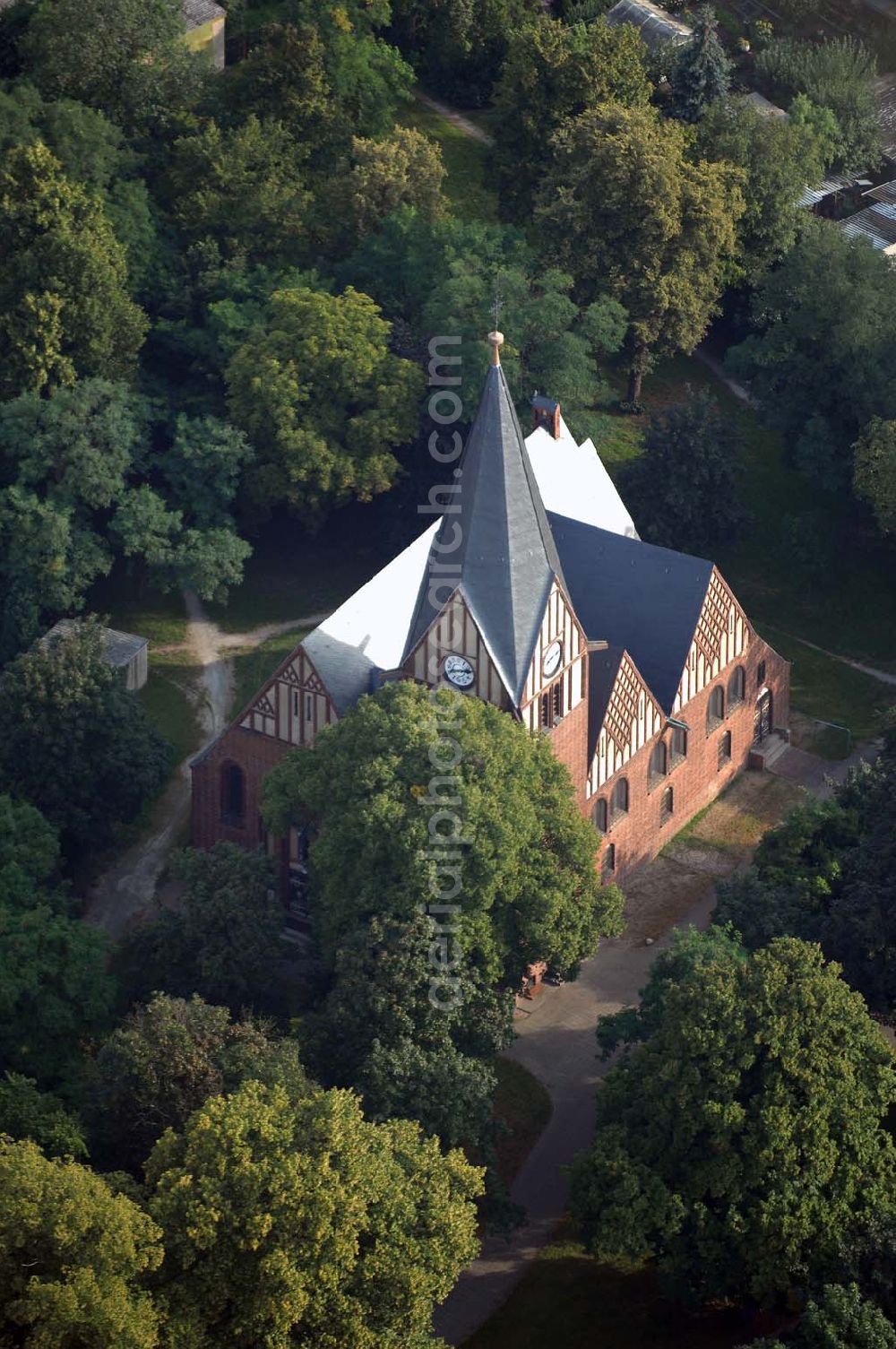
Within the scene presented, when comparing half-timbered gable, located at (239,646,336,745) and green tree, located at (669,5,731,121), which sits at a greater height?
green tree, located at (669,5,731,121)

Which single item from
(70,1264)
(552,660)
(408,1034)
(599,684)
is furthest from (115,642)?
(70,1264)

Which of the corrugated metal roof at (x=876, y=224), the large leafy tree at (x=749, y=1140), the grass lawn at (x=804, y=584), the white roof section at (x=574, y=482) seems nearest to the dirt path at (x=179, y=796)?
the white roof section at (x=574, y=482)

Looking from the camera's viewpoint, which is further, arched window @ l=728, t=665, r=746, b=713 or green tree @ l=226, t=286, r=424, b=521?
green tree @ l=226, t=286, r=424, b=521

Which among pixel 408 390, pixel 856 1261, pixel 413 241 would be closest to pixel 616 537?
pixel 408 390

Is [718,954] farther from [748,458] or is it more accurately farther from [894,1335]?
[748,458]

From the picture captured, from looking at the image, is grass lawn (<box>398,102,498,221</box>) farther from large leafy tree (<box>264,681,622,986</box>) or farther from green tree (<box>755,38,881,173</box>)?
large leafy tree (<box>264,681,622,986</box>)

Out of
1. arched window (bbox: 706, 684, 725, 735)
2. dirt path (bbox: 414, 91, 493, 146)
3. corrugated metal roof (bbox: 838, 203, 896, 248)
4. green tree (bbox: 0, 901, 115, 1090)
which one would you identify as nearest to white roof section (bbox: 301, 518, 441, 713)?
green tree (bbox: 0, 901, 115, 1090)

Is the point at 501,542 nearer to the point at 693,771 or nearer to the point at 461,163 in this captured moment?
the point at 693,771
